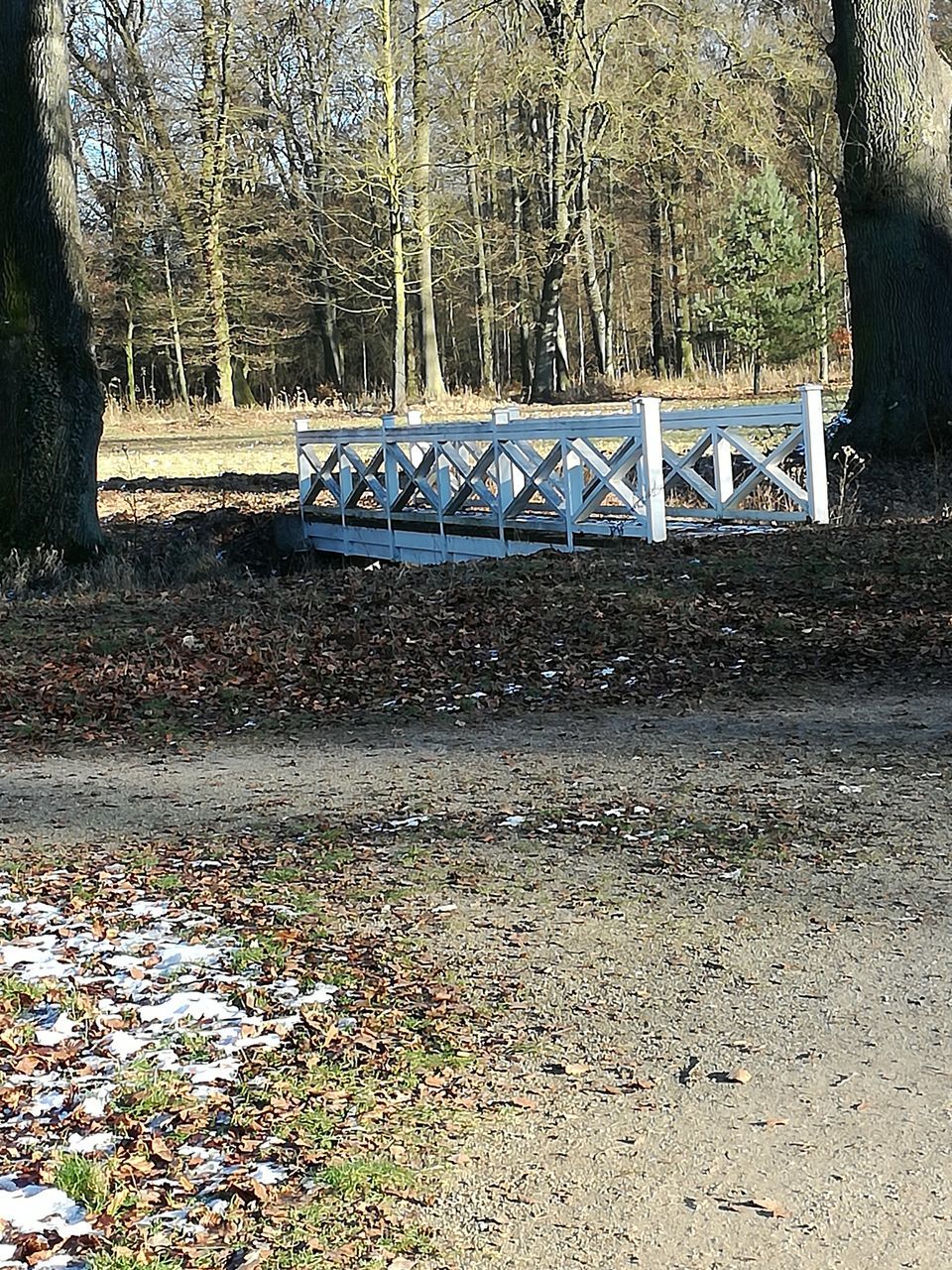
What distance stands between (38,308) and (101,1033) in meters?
12.2

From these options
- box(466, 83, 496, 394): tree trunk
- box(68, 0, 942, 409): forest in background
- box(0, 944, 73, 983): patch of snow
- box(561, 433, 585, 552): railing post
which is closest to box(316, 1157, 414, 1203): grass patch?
box(0, 944, 73, 983): patch of snow

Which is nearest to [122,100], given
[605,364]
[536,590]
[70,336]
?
[605,364]

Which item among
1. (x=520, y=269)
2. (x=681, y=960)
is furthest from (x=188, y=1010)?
(x=520, y=269)

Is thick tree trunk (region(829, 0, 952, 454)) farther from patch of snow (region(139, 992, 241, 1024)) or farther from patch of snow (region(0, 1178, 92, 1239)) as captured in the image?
patch of snow (region(0, 1178, 92, 1239))

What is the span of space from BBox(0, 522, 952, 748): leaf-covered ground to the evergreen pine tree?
27.6 m

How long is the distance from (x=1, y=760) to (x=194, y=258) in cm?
3252

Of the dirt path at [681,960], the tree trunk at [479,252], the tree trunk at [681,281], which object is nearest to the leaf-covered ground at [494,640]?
the dirt path at [681,960]

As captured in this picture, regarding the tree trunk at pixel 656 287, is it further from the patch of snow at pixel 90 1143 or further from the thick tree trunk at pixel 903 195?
the patch of snow at pixel 90 1143

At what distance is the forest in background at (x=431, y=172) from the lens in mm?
31922

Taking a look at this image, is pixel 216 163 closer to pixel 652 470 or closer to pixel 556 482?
pixel 556 482

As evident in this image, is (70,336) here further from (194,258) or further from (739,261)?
(739,261)

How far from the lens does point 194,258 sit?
127 ft

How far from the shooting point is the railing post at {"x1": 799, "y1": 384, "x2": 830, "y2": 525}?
1323 cm

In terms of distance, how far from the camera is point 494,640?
10094mm
